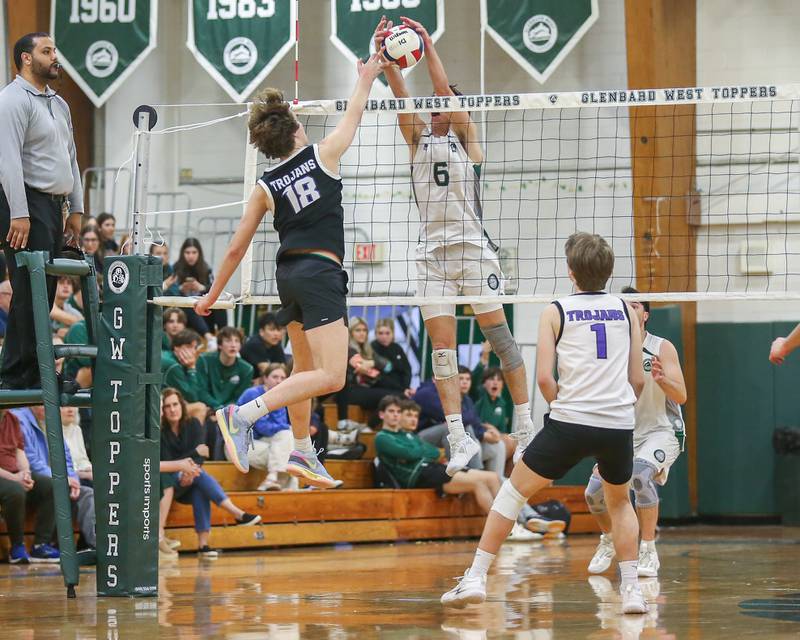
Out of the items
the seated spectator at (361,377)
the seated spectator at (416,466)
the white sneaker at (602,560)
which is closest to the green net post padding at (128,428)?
the white sneaker at (602,560)

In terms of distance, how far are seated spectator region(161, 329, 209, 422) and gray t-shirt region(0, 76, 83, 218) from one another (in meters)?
4.89

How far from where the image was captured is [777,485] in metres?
16.6

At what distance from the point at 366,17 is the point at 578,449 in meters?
11.9

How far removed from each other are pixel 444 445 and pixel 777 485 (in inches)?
209

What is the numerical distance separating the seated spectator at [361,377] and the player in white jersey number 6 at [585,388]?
7.99m

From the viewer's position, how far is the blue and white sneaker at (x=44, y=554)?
33.7ft

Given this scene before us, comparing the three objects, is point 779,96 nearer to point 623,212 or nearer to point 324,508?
point 324,508

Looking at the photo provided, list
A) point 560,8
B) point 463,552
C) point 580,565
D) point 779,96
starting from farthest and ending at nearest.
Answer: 1. point 560,8
2. point 463,552
3. point 580,565
4. point 779,96

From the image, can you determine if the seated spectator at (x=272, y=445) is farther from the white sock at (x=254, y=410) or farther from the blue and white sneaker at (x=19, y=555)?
the white sock at (x=254, y=410)

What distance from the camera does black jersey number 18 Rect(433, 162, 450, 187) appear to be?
8156mm

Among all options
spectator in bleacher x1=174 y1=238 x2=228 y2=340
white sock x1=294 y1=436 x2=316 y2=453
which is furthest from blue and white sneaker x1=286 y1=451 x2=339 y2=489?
spectator in bleacher x1=174 y1=238 x2=228 y2=340

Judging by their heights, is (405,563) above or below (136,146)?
below

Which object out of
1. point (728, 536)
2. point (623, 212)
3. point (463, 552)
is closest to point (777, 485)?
point (728, 536)

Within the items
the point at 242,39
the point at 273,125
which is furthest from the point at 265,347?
the point at 273,125
